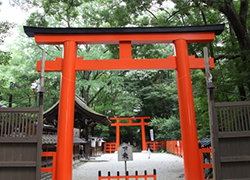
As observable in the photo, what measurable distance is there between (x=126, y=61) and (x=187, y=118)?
211 cm

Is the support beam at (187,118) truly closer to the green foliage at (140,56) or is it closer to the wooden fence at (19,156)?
the green foliage at (140,56)

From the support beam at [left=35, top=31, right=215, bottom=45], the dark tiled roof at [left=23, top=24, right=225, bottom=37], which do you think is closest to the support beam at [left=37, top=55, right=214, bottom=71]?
the support beam at [left=35, top=31, right=215, bottom=45]

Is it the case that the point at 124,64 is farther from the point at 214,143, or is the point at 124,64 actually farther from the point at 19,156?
the point at 19,156

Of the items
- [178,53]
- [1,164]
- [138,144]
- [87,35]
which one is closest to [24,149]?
[1,164]

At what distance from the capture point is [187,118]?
4.87 m

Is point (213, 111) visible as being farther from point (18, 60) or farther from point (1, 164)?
point (18, 60)

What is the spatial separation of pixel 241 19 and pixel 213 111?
5083mm

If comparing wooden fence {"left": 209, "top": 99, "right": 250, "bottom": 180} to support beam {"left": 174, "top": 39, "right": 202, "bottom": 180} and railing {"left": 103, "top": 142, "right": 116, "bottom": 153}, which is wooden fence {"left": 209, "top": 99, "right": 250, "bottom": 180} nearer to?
support beam {"left": 174, "top": 39, "right": 202, "bottom": 180}

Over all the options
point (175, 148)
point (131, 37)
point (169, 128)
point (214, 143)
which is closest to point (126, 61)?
point (131, 37)

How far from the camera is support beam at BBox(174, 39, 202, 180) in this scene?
4617mm

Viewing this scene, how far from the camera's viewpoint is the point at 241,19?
724 cm

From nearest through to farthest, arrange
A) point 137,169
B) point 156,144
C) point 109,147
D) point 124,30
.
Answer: point 124,30
point 137,169
point 156,144
point 109,147

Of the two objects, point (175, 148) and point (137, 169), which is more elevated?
point (175, 148)

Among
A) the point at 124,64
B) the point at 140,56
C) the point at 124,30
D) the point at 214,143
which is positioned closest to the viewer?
the point at 214,143
